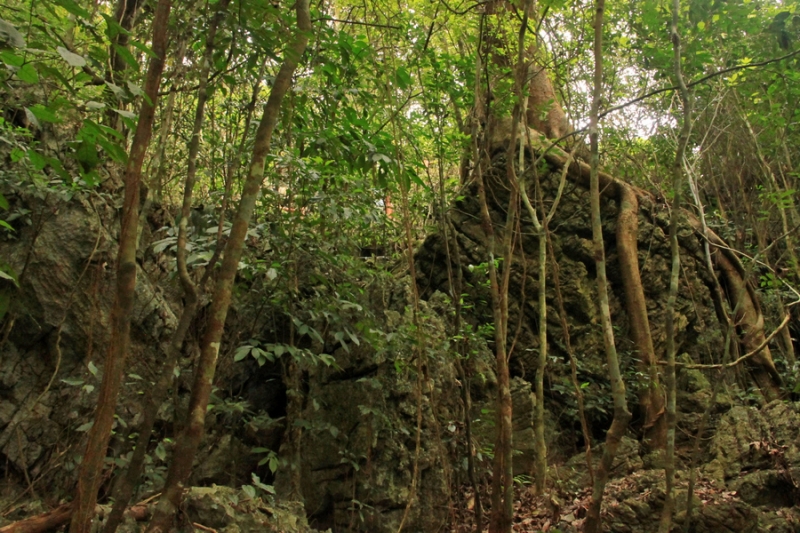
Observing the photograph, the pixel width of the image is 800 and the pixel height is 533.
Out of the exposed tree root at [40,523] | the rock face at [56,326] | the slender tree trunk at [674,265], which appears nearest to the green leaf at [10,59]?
the exposed tree root at [40,523]

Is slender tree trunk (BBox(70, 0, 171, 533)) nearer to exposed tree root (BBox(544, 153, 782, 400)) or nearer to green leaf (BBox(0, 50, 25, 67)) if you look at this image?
green leaf (BBox(0, 50, 25, 67))

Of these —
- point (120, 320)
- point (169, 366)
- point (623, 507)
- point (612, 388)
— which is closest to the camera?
point (120, 320)

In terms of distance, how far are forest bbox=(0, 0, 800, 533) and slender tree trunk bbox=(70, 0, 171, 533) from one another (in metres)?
0.01

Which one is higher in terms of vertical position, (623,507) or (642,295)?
(642,295)

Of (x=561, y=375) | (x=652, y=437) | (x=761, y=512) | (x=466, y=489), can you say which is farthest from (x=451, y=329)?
(x=761, y=512)

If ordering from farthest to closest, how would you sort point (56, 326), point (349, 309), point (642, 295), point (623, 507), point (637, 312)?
point (642, 295), point (637, 312), point (623, 507), point (56, 326), point (349, 309)

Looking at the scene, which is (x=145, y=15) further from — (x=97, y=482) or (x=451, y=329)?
(x=451, y=329)

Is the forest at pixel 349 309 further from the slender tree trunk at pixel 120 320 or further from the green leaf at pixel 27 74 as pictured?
the green leaf at pixel 27 74

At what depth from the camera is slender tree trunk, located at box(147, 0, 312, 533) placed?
257cm

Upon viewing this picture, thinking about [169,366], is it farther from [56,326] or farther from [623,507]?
[623,507]

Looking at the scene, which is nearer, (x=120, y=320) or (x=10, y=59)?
(x=10, y=59)

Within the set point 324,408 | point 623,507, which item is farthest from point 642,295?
point 324,408

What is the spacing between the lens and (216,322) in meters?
2.78

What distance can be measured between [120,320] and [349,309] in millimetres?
2801
